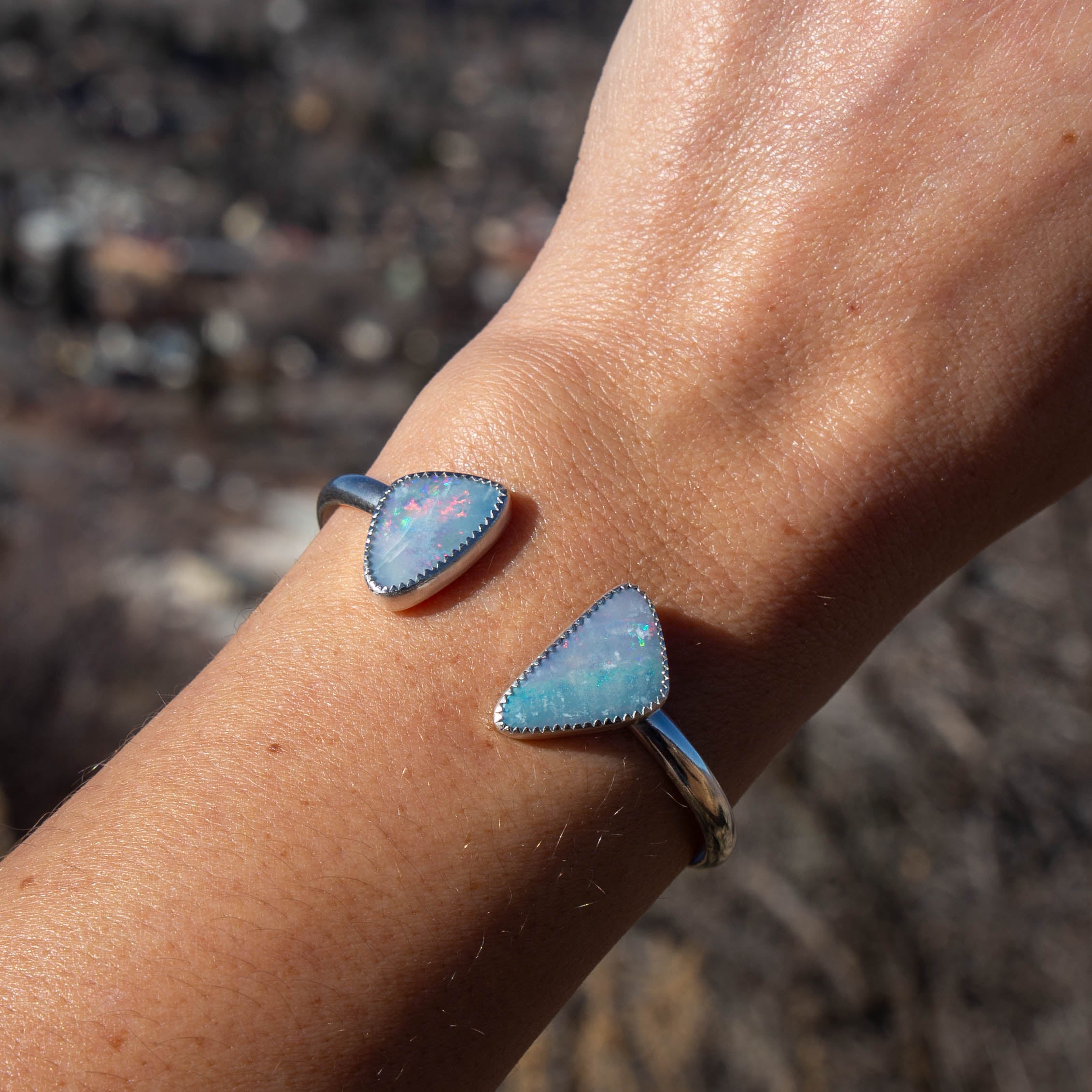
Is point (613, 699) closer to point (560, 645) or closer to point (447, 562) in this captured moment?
point (560, 645)

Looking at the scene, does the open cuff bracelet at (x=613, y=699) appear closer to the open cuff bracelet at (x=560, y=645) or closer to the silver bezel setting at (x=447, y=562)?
the open cuff bracelet at (x=560, y=645)

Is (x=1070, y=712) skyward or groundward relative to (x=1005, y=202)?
groundward

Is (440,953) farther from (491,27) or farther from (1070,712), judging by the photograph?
(491,27)

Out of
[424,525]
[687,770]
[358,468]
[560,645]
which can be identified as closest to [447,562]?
[424,525]

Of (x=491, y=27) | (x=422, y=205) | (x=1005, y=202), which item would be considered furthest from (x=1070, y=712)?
(x=491, y=27)

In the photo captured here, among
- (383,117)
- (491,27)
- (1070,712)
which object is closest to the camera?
(1070,712)

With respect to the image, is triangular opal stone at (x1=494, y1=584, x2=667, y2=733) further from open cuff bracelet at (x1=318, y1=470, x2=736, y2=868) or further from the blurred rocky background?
the blurred rocky background

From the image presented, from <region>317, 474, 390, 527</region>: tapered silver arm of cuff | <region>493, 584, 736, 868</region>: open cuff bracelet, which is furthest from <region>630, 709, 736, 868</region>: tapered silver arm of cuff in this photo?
<region>317, 474, 390, 527</region>: tapered silver arm of cuff

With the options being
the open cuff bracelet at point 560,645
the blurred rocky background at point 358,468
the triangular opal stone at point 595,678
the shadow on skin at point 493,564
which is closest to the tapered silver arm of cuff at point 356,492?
the open cuff bracelet at point 560,645
